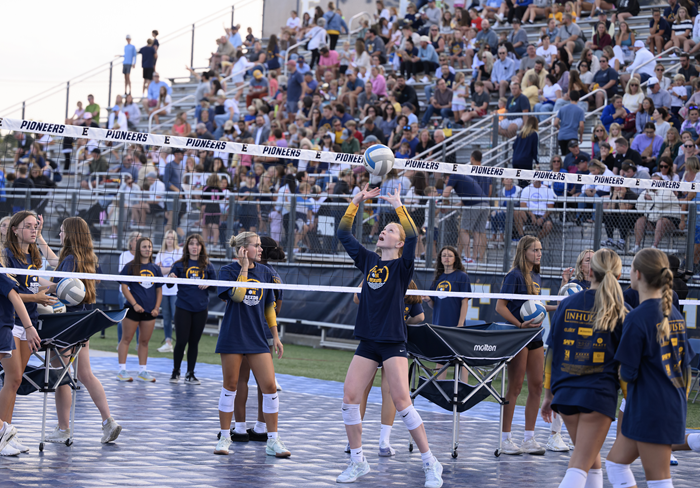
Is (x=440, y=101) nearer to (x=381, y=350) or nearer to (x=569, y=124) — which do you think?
(x=569, y=124)

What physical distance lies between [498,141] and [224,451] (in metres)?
10.7

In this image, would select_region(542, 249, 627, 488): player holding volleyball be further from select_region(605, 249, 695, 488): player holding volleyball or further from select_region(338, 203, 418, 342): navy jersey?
select_region(338, 203, 418, 342): navy jersey

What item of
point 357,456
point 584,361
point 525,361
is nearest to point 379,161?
point 525,361

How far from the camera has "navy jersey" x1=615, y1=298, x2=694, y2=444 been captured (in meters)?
4.34

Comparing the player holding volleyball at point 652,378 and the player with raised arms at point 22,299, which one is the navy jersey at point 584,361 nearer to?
the player holding volleyball at point 652,378

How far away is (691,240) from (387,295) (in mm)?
6703

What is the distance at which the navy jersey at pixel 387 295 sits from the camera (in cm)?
590

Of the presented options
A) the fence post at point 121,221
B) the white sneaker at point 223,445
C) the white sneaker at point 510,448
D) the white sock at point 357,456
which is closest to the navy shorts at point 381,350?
the white sock at point 357,456

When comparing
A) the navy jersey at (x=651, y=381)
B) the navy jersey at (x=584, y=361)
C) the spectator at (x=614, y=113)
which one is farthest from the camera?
the spectator at (x=614, y=113)

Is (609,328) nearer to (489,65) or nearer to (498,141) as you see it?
(498,141)

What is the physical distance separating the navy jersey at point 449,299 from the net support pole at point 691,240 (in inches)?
158

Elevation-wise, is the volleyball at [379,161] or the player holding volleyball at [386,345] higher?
the volleyball at [379,161]

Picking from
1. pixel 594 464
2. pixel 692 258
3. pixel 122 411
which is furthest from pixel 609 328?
pixel 692 258

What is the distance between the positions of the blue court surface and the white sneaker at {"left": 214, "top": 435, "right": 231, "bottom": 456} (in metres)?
0.08
